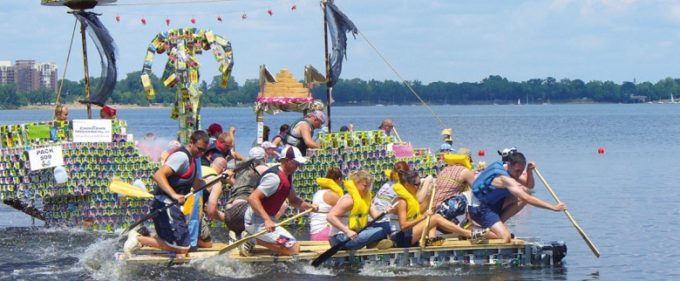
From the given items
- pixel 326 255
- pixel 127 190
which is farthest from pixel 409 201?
pixel 127 190

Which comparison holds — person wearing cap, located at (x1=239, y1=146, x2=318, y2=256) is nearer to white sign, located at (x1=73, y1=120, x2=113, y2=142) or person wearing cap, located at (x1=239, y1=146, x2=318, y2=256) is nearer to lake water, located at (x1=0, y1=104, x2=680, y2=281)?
lake water, located at (x1=0, y1=104, x2=680, y2=281)

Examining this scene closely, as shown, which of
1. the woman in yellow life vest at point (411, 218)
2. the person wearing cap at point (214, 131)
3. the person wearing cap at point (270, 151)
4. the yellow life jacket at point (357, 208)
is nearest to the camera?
the yellow life jacket at point (357, 208)

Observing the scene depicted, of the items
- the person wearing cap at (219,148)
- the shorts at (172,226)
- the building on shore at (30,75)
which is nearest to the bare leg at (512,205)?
the shorts at (172,226)

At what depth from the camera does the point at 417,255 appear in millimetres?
16469

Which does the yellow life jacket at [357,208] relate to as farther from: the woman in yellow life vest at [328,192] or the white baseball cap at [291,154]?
the white baseball cap at [291,154]

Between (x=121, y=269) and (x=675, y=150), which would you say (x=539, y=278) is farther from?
(x=675, y=150)

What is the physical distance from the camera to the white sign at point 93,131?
804 inches

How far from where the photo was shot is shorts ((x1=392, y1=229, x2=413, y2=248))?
654 inches

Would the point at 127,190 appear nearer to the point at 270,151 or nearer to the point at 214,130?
the point at 270,151

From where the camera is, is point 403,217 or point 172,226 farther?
point 403,217

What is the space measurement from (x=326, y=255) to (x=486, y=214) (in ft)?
7.28

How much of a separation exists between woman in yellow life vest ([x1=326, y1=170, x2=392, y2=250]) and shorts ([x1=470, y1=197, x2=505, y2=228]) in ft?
3.99

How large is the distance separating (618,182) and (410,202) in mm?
17283

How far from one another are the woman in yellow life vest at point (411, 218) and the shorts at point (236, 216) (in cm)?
200
